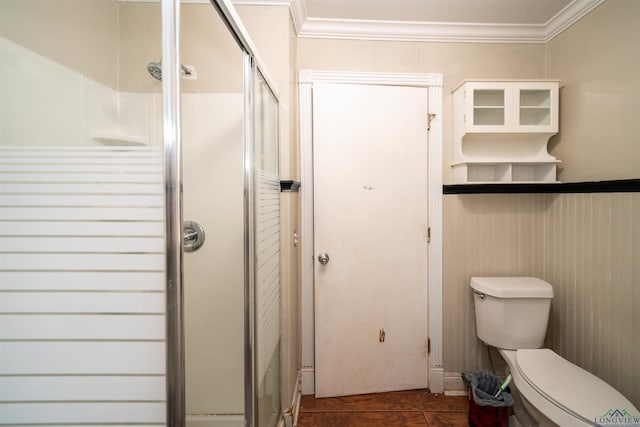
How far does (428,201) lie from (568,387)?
1086 mm

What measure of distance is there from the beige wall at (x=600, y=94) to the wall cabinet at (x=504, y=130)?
0.32ft

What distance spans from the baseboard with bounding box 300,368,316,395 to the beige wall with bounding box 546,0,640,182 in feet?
6.47

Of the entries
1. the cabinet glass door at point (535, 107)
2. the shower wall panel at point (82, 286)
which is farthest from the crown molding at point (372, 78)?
the shower wall panel at point (82, 286)

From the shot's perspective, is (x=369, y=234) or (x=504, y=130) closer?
(x=504, y=130)

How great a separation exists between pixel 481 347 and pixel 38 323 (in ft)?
7.16

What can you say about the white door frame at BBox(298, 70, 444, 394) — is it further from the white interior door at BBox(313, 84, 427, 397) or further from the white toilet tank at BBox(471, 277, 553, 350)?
the white toilet tank at BBox(471, 277, 553, 350)

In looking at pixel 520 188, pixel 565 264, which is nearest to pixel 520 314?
pixel 565 264

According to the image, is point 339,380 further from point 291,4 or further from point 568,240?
point 291,4

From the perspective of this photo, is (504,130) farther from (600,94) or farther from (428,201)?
(428,201)

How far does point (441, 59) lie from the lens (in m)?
1.84

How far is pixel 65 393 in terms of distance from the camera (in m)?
0.61

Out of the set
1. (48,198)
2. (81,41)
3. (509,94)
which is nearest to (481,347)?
(509,94)

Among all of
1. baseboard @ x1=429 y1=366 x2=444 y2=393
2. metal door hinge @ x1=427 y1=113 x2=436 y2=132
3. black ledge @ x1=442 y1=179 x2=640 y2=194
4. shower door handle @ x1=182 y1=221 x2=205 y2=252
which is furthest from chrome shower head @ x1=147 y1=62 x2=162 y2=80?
baseboard @ x1=429 y1=366 x2=444 y2=393

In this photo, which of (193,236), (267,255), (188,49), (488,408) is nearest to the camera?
(188,49)
